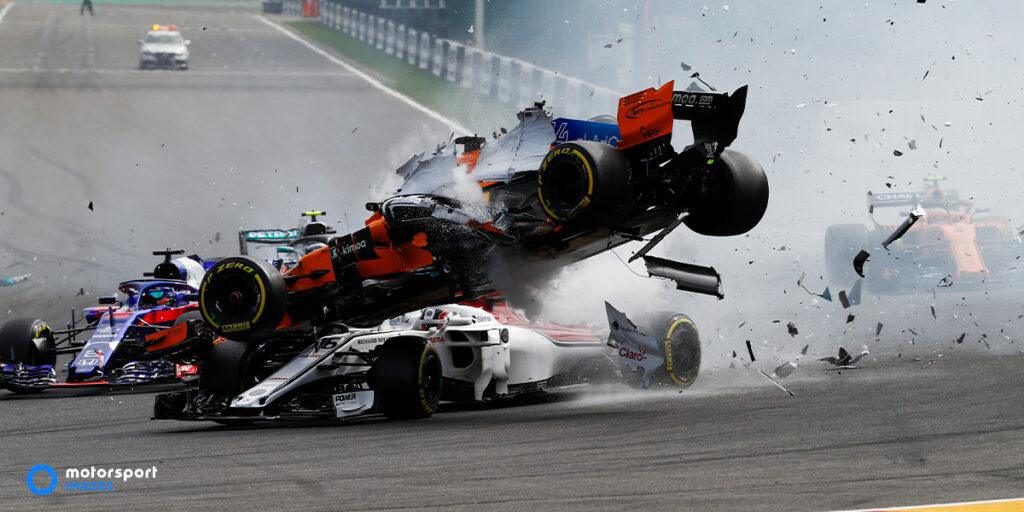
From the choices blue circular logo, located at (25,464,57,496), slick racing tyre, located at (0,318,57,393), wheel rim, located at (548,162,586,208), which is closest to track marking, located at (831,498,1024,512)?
wheel rim, located at (548,162,586,208)

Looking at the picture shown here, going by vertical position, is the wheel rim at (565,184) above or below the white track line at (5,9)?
below

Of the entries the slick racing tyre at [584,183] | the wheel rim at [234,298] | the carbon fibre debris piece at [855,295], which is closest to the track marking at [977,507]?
the slick racing tyre at [584,183]

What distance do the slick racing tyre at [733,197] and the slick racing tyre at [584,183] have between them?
1.30 m

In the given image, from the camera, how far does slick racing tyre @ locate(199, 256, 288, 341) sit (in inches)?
499

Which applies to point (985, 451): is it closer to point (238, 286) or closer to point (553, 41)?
point (238, 286)

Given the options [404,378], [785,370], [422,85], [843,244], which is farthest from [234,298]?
[422,85]

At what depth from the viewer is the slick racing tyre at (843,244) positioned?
22.9 meters

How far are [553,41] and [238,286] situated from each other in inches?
805

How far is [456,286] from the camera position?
43.0ft

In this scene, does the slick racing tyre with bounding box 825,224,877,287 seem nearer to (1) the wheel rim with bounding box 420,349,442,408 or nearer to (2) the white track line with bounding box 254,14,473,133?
(1) the wheel rim with bounding box 420,349,442,408

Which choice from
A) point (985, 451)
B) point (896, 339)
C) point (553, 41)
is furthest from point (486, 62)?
point (985, 451)

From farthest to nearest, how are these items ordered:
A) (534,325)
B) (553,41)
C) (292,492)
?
1. (553,41)
2. (534,325)
3. (292,492)

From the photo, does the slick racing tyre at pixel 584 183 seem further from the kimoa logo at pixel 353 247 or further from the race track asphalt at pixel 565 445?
the kimoa logo at pixel 353 247

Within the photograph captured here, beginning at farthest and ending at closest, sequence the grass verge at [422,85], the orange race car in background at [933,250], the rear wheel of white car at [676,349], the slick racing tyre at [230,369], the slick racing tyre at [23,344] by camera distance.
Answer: the grass verge at [422,85], the orange race car in background at [933,250], the slick racing tyre at [23,344], the rear wheel of white car at [676,349], the slick racing tyre at [230,369]
